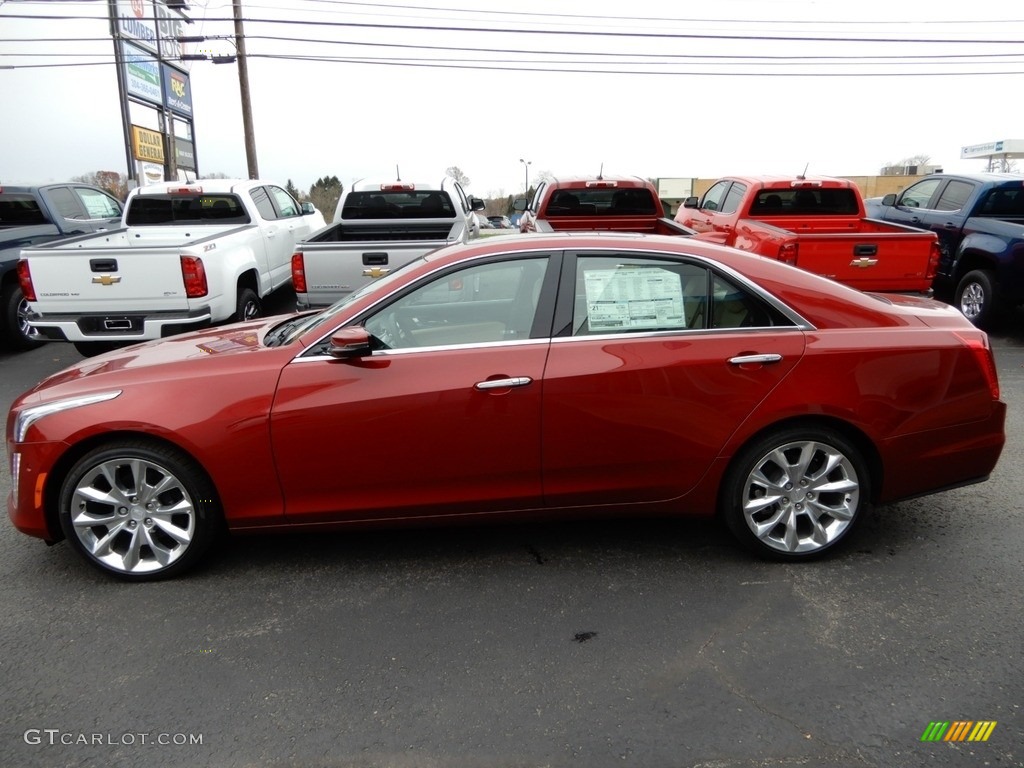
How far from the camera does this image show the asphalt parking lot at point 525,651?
98.7 inches

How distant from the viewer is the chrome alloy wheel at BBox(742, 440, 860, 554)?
11.6 feet

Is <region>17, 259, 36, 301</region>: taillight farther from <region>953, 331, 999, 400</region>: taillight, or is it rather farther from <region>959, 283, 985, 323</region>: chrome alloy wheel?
<region>959, 283, 985, 323</region>: chrome alloy wheel

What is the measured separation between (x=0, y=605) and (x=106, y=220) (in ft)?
31.3

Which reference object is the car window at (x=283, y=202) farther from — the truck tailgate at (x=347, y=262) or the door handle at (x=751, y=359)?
the door handle at (x=751, y=359)

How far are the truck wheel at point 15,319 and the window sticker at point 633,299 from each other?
25.9 ft

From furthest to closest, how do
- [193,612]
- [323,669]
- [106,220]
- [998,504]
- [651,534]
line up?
[106,220] < [998,504] < [651,534] < [193,612] < [323,669]

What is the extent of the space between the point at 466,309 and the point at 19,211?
9120 mm

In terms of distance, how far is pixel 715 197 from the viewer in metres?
10.8

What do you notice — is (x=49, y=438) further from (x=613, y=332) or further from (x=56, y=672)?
(x=613, y=332)

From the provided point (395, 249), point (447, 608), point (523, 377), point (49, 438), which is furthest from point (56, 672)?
point (395, 249)

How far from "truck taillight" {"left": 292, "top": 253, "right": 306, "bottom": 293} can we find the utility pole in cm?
1722

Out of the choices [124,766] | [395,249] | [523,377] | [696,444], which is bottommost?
[124,766]

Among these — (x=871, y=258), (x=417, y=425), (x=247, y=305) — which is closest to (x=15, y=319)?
(x=247, y=305)

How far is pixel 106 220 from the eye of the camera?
1130cm
